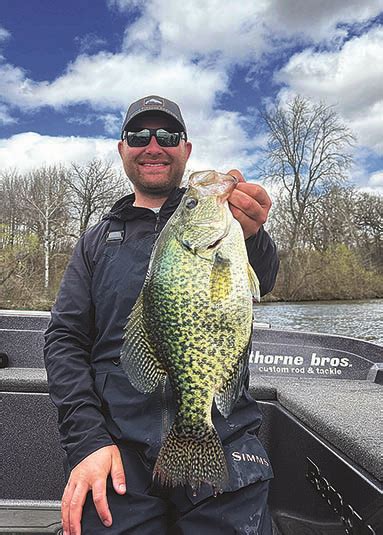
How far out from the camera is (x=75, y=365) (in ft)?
7.16

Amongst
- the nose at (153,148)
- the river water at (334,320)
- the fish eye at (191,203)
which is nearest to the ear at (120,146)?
the nose at (153,148)

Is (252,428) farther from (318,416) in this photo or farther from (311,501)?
(311,501)

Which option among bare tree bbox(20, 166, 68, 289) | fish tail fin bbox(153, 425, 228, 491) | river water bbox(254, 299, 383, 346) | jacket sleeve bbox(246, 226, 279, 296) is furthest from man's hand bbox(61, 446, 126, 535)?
bare tree bbox(20, 166, 68, 289)

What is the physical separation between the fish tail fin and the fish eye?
0.76m

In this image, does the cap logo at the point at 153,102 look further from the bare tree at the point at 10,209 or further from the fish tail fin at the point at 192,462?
the bare tree at the point at 10,209

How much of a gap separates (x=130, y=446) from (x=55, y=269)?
3115 centimetres

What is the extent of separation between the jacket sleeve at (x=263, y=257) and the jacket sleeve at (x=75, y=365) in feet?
2.34

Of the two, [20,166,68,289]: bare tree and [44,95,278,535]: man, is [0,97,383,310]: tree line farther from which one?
[44,95,278,535]: man

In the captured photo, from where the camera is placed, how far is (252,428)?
2.19m

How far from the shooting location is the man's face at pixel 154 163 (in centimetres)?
254

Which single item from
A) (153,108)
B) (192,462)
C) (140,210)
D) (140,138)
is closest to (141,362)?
(192,462)

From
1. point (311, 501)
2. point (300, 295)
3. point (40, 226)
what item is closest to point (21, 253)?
point (40, 226)

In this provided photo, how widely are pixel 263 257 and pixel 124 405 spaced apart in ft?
2.65

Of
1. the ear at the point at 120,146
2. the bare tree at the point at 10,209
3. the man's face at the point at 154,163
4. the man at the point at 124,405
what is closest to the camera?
the man at the point at 124,405
